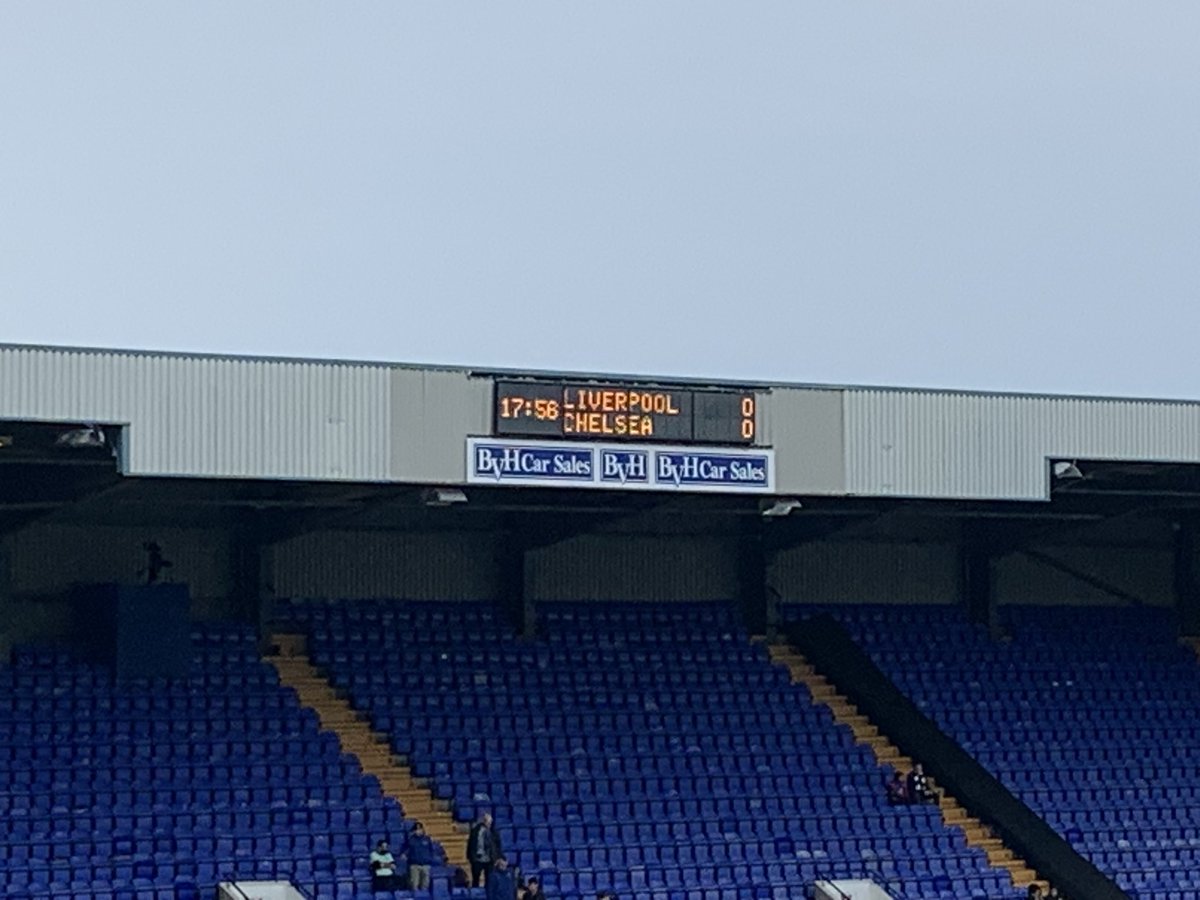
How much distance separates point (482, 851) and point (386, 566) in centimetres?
856

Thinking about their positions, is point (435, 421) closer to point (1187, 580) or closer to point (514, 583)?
point (514, 583)

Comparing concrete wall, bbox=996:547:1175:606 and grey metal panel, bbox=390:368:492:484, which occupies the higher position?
grey metal panel, bbox=390:368:492:484

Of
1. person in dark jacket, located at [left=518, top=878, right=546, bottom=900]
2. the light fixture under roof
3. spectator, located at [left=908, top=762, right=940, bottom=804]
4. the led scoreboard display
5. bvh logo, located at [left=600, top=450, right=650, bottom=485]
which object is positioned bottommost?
person in dark jacket, located at [left=518, top=878, right=546, bottom=900]

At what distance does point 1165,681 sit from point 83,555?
17.5 m

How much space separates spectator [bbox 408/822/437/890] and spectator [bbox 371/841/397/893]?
9.4 inches

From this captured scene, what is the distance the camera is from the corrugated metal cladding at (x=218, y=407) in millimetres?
30938

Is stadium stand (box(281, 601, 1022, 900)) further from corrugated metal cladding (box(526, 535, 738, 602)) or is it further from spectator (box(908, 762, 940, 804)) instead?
corrugated metal cladding (box(526, 535, 738, 602))

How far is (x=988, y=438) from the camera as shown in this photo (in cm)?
3603

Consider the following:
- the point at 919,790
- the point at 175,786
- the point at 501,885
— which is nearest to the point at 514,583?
the point at 919,790

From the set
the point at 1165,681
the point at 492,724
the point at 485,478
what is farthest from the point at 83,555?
the point at 1165,681

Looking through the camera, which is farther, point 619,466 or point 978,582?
point 978,582

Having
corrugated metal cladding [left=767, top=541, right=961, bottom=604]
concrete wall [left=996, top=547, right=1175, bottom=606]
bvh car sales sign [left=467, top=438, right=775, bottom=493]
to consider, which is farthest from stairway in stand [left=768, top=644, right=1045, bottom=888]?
bvh car sales sign [left=467, top=438, right=775, bottom=493]

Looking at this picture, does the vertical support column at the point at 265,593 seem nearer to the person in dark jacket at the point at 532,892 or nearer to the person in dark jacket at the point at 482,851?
the person in dark jacket at the point at 482,851

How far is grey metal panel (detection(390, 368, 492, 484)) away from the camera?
3303cm
